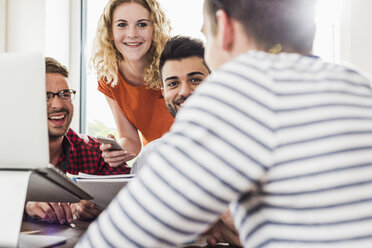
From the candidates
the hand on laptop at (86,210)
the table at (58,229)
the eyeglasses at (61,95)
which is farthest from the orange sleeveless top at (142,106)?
the table at (58,229)

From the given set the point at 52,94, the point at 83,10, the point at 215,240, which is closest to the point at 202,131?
the point at 215,240

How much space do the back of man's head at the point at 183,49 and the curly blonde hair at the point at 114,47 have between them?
0.58 m

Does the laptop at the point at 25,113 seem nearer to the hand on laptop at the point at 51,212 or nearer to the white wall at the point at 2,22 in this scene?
the hand on laptop at the point at 51,212

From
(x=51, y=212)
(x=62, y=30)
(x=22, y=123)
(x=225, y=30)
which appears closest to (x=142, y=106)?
(x=62, y=30)

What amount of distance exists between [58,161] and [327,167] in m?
1.76

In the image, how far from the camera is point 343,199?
0.49 meters

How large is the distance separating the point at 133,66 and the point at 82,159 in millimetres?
729

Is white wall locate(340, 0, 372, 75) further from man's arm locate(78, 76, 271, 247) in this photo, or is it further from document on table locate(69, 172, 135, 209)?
man's arm locate(78, 76, 271, 247)

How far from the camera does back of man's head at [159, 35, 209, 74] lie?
1.84 meters

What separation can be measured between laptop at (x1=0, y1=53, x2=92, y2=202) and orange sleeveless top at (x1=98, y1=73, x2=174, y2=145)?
5.30 ft

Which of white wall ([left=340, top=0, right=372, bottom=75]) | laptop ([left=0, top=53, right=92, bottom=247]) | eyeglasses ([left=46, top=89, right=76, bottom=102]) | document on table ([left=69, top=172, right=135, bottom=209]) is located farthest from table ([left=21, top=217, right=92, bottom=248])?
white wall ([left=340, top=0, right=372, bottom=75])

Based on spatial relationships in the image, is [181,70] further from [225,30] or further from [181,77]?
[225,30]

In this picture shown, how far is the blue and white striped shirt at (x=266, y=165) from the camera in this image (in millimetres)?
474

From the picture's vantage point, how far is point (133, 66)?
2596 millimetres
